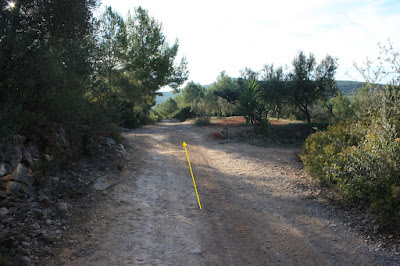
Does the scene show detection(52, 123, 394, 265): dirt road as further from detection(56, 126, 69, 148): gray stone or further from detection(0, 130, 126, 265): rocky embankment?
detection(56, 126, 69, 148): gray stone

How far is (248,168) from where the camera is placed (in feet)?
28.5

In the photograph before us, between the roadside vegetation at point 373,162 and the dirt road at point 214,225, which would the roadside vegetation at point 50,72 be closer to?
the dirt road at point 214,225

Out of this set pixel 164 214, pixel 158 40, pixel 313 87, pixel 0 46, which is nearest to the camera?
pixel 0 46

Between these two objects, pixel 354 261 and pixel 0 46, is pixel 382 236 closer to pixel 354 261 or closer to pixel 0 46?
pixel 354 261

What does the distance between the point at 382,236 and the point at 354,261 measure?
3.39 feet

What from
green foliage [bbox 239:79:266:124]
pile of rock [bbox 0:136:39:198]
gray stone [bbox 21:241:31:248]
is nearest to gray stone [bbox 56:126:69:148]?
pile of rock [bbox 0:136:39:198]

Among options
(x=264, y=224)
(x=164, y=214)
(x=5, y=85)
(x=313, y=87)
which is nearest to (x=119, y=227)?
(x=164, y=214)

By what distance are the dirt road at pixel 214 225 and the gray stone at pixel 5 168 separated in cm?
159

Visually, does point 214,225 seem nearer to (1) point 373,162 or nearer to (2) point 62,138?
(1) point 373,162

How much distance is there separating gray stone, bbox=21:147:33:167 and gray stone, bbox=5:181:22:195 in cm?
54

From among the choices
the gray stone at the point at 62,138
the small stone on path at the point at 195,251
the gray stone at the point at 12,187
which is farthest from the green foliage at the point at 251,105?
the gray stone at the point at 12,187

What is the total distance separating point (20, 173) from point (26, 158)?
1.27ft

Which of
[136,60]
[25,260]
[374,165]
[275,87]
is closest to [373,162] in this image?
[374,165]

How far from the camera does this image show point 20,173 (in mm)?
4621
